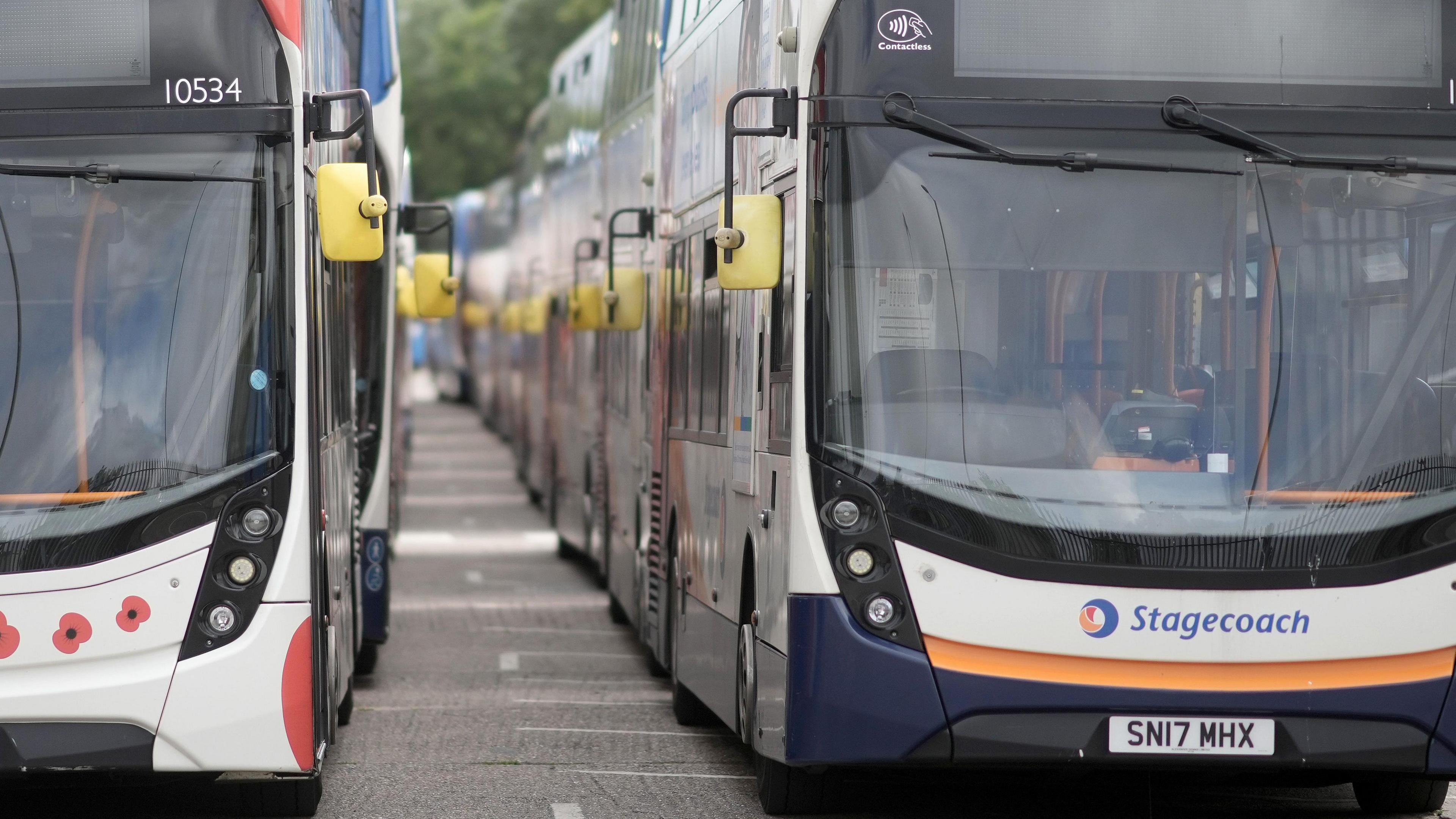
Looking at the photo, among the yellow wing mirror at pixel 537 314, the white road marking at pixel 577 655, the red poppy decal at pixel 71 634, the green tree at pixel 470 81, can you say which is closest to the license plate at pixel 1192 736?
the red poppy decal at pixel 71 634

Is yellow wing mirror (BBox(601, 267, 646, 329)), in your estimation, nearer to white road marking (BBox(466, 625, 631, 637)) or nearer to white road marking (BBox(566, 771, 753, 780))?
white road marking (BBox(466, 625, 631, 637))

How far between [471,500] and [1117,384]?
23081mm

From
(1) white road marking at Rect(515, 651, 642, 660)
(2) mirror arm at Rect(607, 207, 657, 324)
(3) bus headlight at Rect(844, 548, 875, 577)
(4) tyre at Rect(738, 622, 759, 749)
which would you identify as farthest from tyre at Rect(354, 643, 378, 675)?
(3) bus headlight at Rect(844, 548, 875, 577)

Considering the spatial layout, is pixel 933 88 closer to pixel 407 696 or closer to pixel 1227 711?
pixel 1227 711

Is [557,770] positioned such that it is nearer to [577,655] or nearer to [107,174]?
[107,174]

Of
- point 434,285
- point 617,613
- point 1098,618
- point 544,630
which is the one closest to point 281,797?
point 1098,618

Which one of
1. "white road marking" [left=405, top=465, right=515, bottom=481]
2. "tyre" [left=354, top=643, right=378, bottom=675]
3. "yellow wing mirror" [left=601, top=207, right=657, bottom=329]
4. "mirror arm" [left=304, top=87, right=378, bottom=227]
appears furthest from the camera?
"white road marking" [left=405, top=465, right=515, bottom=481]

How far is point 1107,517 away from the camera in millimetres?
7461

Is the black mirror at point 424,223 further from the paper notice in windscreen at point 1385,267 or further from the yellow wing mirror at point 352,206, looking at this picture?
the paper notice in windscreen at point 1385,267

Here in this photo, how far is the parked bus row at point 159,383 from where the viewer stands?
750cm

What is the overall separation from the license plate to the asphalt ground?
881 millimetres

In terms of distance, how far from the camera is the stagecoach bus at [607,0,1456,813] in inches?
293

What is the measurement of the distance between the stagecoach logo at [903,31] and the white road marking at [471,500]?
21.8 meters

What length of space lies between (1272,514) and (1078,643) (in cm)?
76
